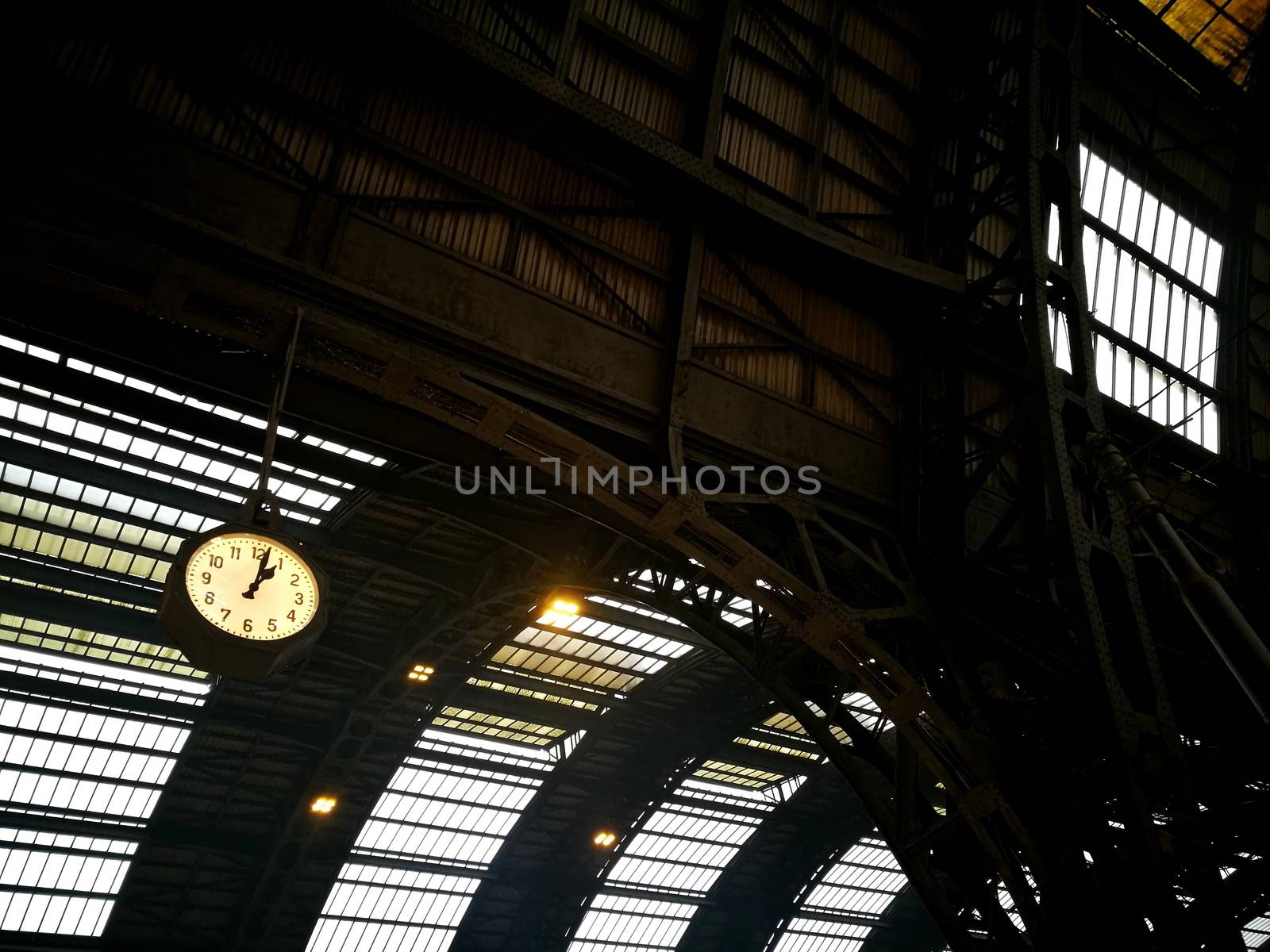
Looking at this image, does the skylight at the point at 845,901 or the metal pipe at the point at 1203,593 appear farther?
the skylight at the point at 845,901

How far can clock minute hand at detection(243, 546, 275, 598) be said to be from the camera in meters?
6.29

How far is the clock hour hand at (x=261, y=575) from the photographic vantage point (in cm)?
629

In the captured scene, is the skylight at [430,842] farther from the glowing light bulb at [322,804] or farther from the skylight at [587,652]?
the skylight at [587,652]

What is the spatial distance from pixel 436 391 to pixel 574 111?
3522mm

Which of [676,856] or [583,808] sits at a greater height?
[583,808]

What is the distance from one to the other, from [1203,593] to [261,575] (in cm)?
787

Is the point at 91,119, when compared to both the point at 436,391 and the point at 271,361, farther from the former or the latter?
the point at 436,391

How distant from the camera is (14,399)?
50.7 feet

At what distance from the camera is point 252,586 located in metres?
6.31

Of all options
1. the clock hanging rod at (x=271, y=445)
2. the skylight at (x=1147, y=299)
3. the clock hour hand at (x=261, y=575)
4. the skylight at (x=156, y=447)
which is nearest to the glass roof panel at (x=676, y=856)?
the skylight at (x=156, y=447)

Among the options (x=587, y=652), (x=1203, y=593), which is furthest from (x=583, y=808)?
(x=1203, y=593)

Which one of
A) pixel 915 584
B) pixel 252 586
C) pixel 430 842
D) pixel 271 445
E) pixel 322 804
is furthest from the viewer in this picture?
pixel 430 842

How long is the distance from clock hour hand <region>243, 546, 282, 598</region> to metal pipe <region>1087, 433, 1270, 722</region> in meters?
7.70

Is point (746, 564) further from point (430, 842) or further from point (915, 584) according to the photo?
point (430, 842)
